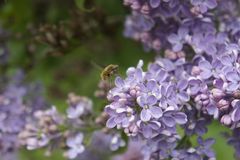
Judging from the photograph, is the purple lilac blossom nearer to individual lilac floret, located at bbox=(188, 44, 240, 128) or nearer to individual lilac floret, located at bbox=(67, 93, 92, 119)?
individual lilac floret, located at bbox=(67, 93, 92, 119)

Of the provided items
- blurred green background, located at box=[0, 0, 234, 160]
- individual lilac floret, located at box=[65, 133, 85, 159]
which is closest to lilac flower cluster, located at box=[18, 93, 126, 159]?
individual lilac floret, located at box=[65, 133, 85, 159]

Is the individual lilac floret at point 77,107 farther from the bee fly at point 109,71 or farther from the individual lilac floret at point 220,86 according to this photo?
the individual lilac floret at point 220,86

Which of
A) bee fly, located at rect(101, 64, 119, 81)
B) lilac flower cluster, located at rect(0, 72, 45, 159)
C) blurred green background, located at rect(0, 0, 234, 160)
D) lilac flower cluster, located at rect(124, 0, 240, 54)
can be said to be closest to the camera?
bee fly, located at rect(101, 64, 119, 81)

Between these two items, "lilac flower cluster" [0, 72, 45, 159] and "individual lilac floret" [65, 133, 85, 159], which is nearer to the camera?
"individual lilac floret" [65, 133, 85, 159]

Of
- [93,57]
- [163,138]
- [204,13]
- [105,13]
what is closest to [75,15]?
[105,13]

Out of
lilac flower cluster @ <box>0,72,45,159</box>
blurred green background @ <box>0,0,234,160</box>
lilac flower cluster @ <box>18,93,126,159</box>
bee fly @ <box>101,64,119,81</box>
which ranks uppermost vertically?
blurred green background @ <box>0,0,234,160</box>

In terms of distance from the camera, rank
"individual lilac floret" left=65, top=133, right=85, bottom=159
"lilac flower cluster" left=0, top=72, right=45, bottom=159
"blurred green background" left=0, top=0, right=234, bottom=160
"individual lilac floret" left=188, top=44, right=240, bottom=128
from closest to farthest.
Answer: "individual lilac floret" left=188, top=44, right=240, bottom=128 < "individual lilac floret" left=65, top=133, right=85, bottom=159 < "lilac flower cluster" left=0, top=72, right=45, bottom=159 < "blurred green background" left=0, top=0, right=234, bottom=160
